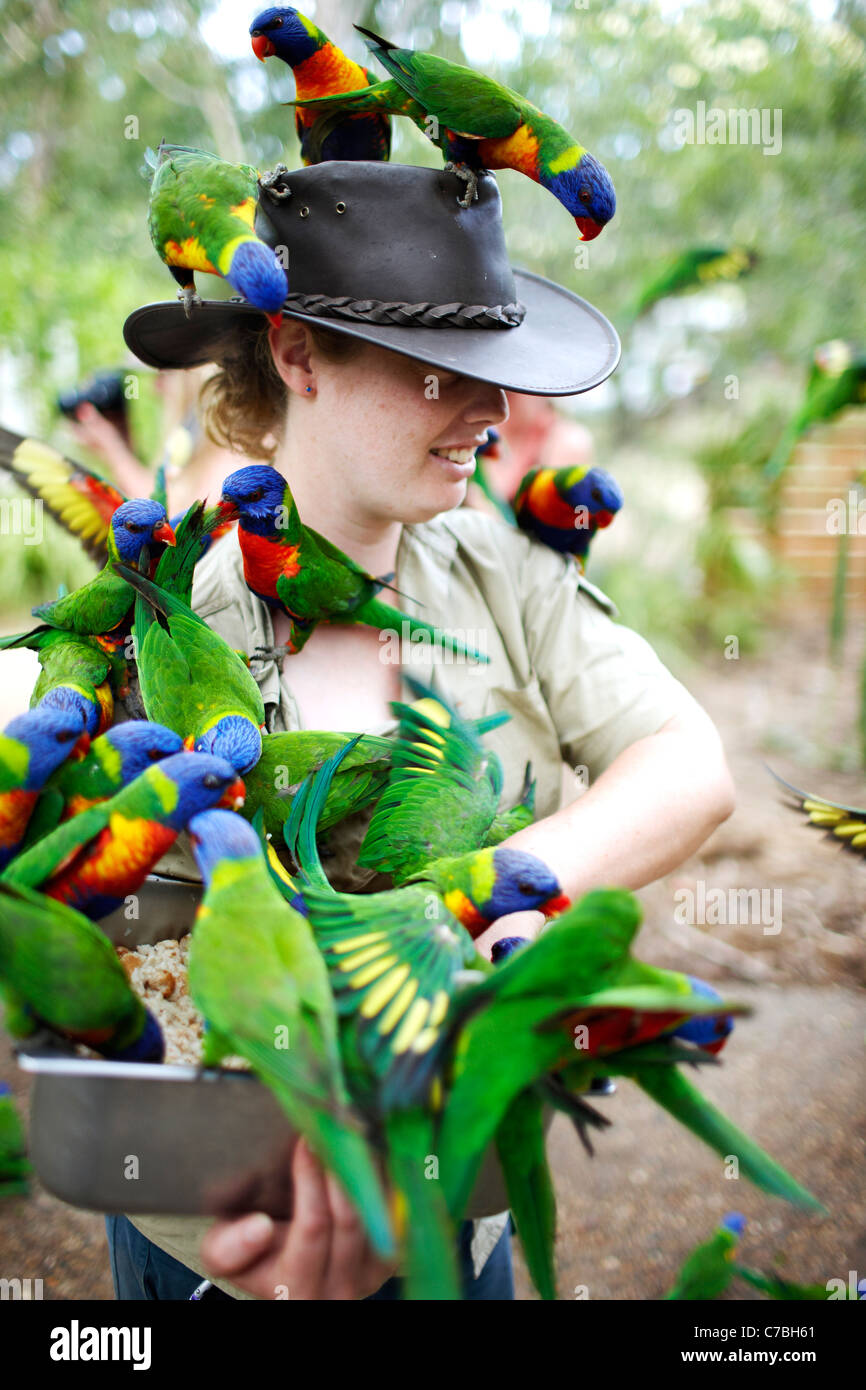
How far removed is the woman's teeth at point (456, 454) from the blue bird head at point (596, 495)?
0.62m

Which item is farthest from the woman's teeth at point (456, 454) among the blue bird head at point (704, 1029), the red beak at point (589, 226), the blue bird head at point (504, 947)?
the blue bird head at point (704, 1029)

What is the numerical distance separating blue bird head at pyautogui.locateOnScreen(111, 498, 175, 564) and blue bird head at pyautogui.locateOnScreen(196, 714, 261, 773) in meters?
0.29

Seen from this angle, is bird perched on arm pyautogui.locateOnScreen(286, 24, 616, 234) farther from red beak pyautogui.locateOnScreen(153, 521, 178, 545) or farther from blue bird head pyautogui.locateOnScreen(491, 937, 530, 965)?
blue bird head pyautogui.locateOnScreen(491, 937, 530, 965)

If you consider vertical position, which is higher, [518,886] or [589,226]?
[589,226]

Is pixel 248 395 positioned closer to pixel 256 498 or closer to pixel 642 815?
pixel 256 498

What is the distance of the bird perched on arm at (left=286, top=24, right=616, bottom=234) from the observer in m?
1.30

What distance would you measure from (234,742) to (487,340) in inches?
27.6

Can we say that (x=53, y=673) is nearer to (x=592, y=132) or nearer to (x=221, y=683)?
(x=221, y=683)

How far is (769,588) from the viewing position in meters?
6.88

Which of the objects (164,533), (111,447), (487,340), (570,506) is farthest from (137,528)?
(111,447)

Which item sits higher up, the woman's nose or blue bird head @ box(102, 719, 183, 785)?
the woman's nose

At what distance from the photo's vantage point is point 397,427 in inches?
56.6

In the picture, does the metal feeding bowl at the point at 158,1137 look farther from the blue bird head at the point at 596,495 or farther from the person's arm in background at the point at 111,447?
the person's arm in background at the point at 111,447

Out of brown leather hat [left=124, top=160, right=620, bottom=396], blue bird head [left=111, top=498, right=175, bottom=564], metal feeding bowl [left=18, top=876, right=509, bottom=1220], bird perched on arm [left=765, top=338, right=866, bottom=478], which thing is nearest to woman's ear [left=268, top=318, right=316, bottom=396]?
brown leather hat [left=124, top=160, right=620, bottom=396]
